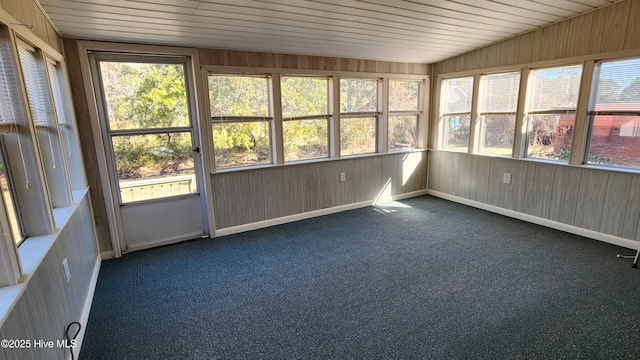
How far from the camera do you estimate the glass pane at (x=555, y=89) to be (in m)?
3.63

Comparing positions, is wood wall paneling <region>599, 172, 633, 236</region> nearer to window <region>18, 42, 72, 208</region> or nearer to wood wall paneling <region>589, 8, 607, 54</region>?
wood wall paneling <region>589, 8, 607, 54</region>

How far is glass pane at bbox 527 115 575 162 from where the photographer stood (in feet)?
12.4

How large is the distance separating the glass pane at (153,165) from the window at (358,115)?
6.93 feet

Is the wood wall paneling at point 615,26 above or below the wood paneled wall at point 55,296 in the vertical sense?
above

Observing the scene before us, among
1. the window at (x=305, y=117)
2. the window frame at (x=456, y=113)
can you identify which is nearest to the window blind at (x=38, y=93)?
the window at (x=305, y=117)

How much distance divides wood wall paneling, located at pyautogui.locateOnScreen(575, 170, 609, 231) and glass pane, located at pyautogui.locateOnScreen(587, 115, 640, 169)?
0.58ft

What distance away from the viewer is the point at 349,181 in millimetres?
4809

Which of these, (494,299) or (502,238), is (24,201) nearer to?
(494,299)

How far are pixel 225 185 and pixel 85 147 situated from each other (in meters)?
1.42

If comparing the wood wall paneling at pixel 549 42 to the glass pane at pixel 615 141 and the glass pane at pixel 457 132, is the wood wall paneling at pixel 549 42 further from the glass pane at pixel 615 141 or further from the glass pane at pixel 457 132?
the glass pane at pixel 457 132

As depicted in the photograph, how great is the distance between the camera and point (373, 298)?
2.58m

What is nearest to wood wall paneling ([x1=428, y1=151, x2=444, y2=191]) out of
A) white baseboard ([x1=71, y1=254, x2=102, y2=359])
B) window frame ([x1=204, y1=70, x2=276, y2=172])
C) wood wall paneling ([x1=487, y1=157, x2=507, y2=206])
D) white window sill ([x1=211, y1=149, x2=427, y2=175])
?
white window sill ([x1=211, y1=149, x2=427, y2=175])

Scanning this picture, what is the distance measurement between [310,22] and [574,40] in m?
2.90

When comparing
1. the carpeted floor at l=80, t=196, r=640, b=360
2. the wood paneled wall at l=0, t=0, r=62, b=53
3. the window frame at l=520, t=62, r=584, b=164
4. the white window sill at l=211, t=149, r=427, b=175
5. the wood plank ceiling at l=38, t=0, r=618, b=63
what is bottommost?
the carpeted floor at l=80, t=196, r=640, b=360
